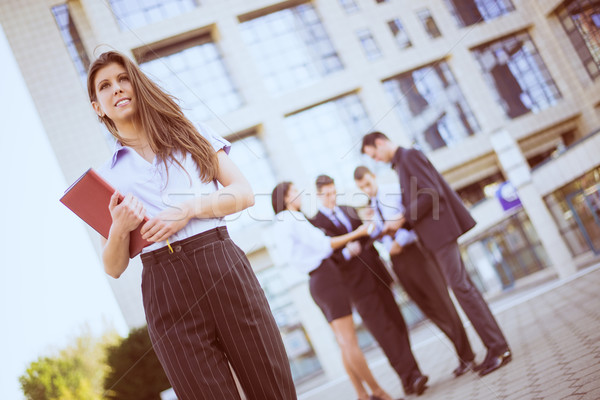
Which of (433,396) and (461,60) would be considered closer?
(433,396)

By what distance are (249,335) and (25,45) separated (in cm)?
2001

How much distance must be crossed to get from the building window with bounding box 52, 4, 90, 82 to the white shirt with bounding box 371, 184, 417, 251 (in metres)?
16.8

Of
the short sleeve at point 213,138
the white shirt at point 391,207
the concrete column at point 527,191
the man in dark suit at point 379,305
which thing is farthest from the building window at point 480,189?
the short sleeve at point 213,138

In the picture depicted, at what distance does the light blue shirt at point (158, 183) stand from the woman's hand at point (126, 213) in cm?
10

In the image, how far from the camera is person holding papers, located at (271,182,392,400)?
14.8ft

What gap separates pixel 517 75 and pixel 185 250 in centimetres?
2243

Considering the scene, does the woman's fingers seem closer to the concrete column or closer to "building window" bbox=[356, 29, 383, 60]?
the concrete column

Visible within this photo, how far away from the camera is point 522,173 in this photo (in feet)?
39.9

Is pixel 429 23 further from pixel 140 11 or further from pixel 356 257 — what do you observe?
pixel 356 257

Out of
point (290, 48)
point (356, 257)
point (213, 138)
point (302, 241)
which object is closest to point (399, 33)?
point (290, 48)

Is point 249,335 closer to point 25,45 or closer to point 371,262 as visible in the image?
point 371,262

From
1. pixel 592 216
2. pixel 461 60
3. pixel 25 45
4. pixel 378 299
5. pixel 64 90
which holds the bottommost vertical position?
pixel 592 216

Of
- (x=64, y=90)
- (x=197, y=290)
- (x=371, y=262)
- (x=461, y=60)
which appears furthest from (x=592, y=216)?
(x=64, y=90)

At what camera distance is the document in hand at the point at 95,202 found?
5.23ft
